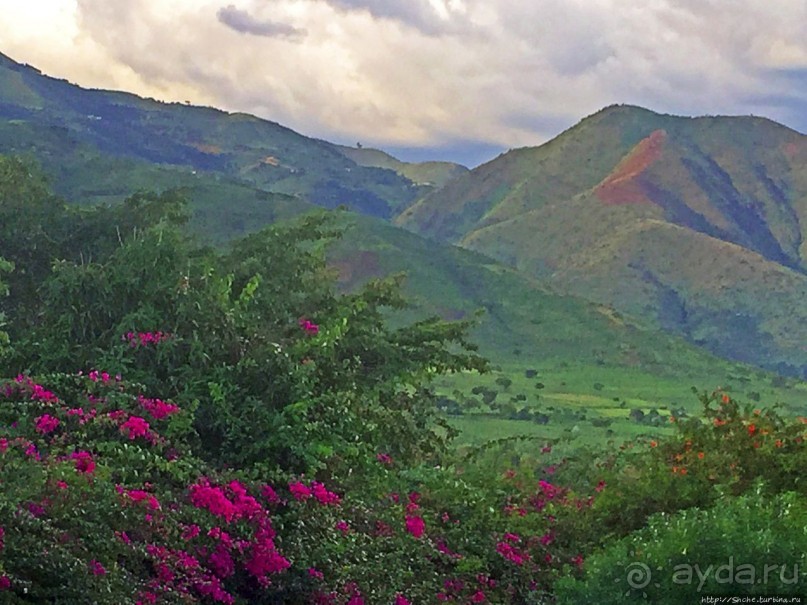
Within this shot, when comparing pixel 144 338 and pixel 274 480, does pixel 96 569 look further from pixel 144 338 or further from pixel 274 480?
pixel 144 338

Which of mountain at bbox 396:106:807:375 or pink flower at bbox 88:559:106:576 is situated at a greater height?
mountain at bbox 396:106:807:375

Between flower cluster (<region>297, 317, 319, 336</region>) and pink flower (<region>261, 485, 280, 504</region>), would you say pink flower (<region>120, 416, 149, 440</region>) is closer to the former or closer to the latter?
pink flower (<region>261, 485, 280, 504</region>)

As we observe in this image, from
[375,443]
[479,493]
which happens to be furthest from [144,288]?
[479,493]

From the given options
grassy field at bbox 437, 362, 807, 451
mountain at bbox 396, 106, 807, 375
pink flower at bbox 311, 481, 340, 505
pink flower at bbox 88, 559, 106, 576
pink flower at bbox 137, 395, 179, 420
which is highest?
mountain at bbox 396, 106, 807, 375

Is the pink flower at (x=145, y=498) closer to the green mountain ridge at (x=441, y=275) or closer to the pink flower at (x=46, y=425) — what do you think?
the pink flower at (x=46, y=425)

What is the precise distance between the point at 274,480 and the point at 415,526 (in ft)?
5.49

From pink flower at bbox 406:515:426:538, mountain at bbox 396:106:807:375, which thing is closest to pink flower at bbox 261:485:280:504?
pink flower at bbox 406:515:426:538

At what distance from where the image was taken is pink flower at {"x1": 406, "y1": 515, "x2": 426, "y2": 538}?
1004 cm

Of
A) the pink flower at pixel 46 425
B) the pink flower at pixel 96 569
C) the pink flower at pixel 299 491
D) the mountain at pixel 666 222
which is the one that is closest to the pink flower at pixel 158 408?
the pink flower at pixel 46 425

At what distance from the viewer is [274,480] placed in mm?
9156

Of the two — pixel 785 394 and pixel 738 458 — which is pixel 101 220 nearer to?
pixel 738 458

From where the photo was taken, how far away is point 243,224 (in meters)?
81.8

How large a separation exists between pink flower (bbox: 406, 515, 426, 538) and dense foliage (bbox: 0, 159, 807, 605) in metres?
0.03

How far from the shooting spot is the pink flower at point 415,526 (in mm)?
10042
